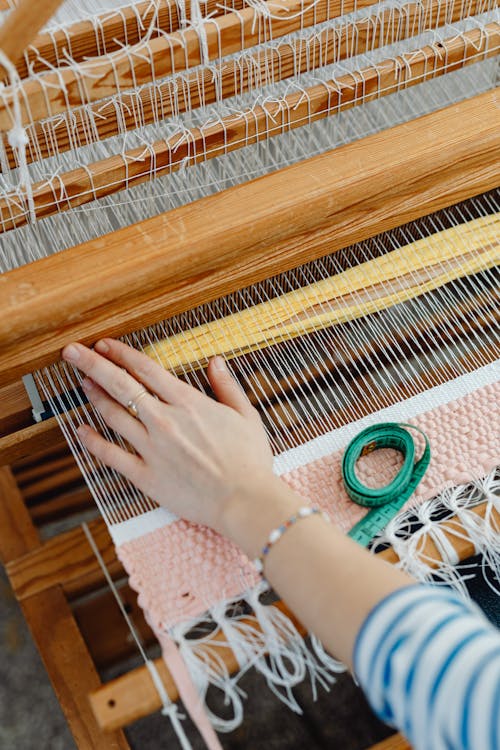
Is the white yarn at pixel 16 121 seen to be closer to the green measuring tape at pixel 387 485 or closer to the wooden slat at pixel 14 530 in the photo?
the green measuring tape at pixel 387 485

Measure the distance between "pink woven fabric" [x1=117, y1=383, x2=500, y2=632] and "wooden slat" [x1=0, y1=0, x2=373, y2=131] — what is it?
0.51m

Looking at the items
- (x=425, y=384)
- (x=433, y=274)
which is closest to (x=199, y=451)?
(x=425, y=384)

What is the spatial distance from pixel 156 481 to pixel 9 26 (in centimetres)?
50

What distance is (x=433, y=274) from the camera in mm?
1140

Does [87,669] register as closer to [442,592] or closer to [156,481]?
[156,481]

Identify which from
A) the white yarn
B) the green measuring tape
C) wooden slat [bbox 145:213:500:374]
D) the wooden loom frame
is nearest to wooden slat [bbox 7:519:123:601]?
the wooden loom frame

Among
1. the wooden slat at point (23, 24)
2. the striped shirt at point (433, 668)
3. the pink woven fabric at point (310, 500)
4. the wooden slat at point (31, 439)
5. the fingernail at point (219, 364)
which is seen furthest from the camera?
the wooden slat at point (31, 439)

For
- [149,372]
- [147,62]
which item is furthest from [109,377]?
[147,62]

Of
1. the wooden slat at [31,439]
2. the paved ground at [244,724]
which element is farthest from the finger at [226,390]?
the paved ground at [244,724]

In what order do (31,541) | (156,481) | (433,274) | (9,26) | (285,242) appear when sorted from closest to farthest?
(9,26)
(156,481)
(285,242)
(433,274)
(31,541)

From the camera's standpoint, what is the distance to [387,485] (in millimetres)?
900

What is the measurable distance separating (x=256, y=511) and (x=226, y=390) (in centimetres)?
20

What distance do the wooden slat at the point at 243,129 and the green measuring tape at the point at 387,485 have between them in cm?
46

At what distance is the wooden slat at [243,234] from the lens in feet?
2.87
